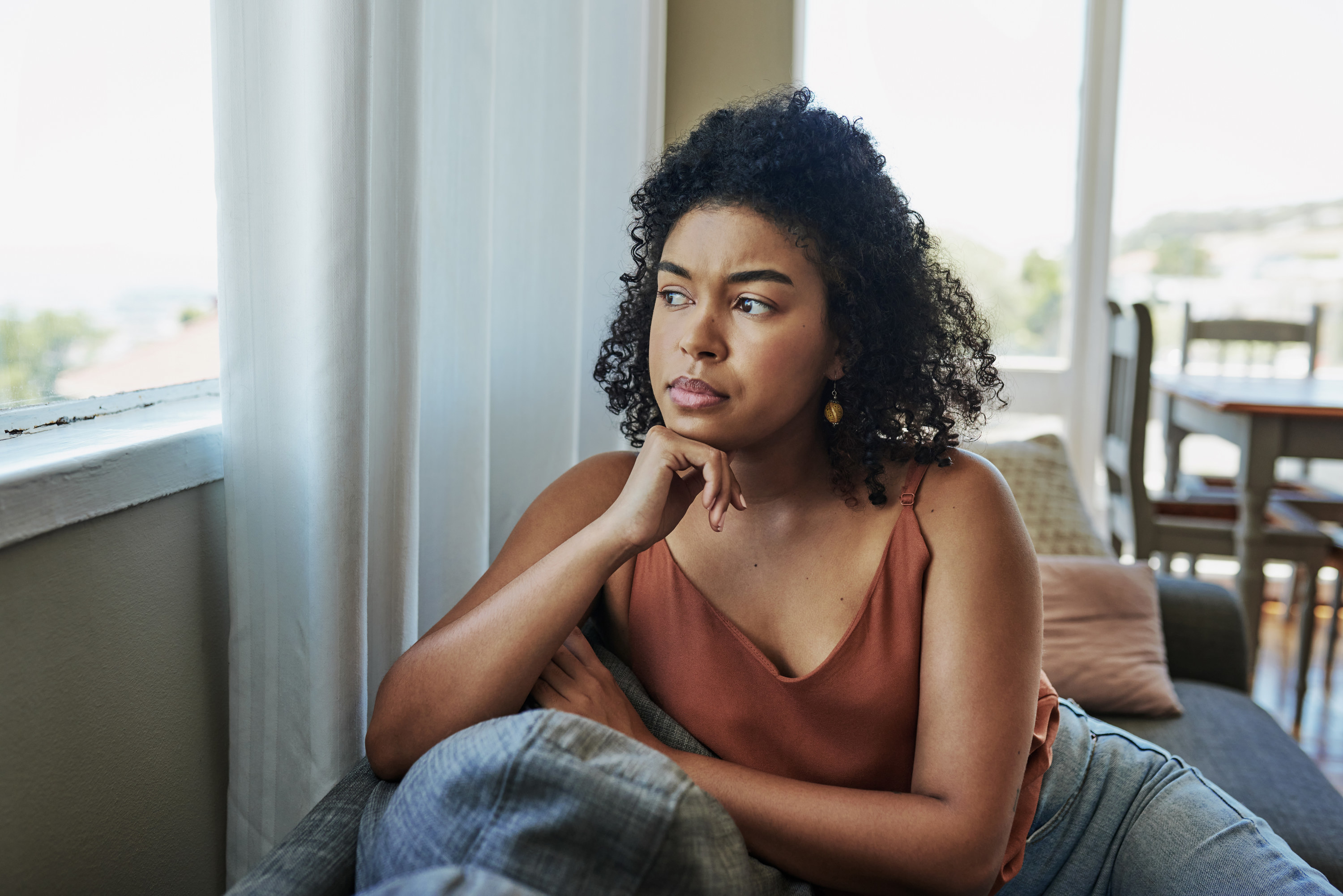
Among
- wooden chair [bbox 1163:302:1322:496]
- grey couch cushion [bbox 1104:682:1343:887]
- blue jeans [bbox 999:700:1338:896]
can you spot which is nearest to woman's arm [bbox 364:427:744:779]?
blue jeans [bbox 999:700:1338:896]

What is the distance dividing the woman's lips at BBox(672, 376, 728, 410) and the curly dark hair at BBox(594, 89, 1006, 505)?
0.57 ft

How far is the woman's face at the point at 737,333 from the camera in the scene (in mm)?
1035

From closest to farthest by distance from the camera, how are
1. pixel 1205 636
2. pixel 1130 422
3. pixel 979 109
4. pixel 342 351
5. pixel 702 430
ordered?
pixel 342 351 → pixel 702 430 → pixel 1205 636 → pixel 1130 422 → pixel 979 109

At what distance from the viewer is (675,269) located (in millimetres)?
1083

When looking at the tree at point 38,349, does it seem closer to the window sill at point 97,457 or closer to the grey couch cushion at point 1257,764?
the window sill at point 97,457

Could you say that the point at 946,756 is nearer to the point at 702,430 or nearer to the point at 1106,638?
the point at 702,430

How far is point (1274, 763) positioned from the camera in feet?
5.12

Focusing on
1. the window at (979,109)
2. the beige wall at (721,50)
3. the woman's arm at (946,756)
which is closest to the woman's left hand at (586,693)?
the woman's arm at (946,756)

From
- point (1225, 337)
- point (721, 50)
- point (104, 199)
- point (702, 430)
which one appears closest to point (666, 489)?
point (702, 430)

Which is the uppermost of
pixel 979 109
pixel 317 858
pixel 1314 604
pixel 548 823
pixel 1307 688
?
pixel 979 109

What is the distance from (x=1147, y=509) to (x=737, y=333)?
231cm

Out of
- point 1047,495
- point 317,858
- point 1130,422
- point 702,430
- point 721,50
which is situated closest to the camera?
point 317,858

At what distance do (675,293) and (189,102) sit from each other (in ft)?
2.03

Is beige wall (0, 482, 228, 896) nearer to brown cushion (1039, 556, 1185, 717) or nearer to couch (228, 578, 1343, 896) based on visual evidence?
couch (228, 578, 1343, 896)
